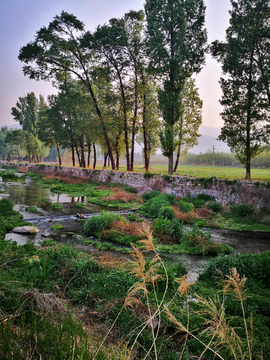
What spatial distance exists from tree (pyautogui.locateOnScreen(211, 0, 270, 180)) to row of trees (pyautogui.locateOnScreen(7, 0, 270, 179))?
0.18 feet

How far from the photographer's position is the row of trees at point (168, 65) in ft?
50.4

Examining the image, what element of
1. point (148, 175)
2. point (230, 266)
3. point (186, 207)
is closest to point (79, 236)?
point (230, 266)

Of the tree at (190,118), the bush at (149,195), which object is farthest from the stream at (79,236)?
the tree at (190,118)

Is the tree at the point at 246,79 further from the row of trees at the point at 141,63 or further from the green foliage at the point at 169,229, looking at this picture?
the green foliage at the point at 169,229

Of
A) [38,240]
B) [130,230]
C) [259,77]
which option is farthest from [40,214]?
[259,77]

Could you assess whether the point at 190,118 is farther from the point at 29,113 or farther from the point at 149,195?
the point at 29,113

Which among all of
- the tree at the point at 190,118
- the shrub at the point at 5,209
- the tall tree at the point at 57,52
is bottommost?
the shrub at the point at 5,209

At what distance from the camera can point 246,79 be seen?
1576 cm

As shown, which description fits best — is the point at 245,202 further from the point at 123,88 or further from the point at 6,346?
the point at 123,88

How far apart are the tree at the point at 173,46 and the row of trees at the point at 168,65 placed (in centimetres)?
7

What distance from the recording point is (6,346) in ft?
7.11

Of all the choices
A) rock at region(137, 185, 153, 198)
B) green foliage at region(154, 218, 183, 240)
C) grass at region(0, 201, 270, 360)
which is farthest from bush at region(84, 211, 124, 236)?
rock at region(137, 185, 153, 198)

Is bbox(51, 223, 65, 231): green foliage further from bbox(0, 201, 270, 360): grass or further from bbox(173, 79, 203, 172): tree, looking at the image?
bbox(173, 79, 203, 172): tree

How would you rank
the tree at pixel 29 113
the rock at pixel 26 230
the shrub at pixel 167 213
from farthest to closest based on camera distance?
the tree at pixel 29 113
the shrub at pixel 167 213
the rock at pixel 26 230
